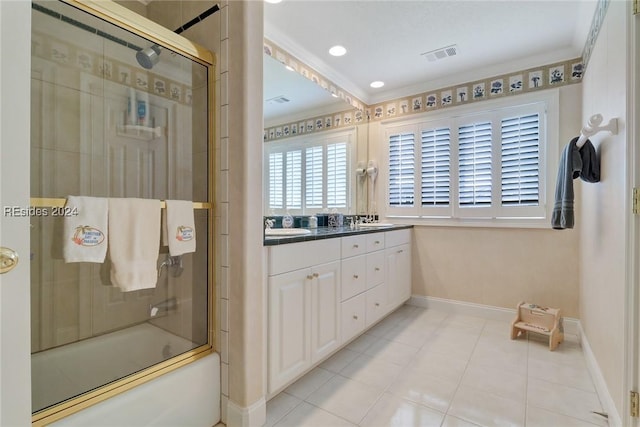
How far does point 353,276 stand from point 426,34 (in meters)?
1.95

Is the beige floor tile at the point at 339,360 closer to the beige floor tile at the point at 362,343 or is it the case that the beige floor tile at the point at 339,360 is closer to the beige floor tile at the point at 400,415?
the beige floor tile at the point at 362,343

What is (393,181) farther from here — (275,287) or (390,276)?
(275,287)

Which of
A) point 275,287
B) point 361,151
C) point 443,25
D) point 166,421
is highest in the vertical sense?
point 443,25

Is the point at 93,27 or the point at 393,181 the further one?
the point at 393,181

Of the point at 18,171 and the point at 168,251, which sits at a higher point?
the point at 18,171

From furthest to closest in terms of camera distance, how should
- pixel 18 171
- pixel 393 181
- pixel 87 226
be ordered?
pixel 393 181, pixel 87 226, pixel 18 171

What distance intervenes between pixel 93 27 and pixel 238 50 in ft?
2.14

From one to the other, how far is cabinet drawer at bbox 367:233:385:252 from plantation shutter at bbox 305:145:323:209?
2.06 feet

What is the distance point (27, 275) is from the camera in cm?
88

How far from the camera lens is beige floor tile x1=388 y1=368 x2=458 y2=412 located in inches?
65.1

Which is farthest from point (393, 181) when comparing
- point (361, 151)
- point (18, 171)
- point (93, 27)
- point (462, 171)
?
point (18, 171)

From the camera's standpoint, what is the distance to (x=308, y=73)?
2.71 m

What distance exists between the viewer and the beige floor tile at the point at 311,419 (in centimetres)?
148

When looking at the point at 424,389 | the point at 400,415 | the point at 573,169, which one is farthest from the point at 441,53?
the point at 400,415
